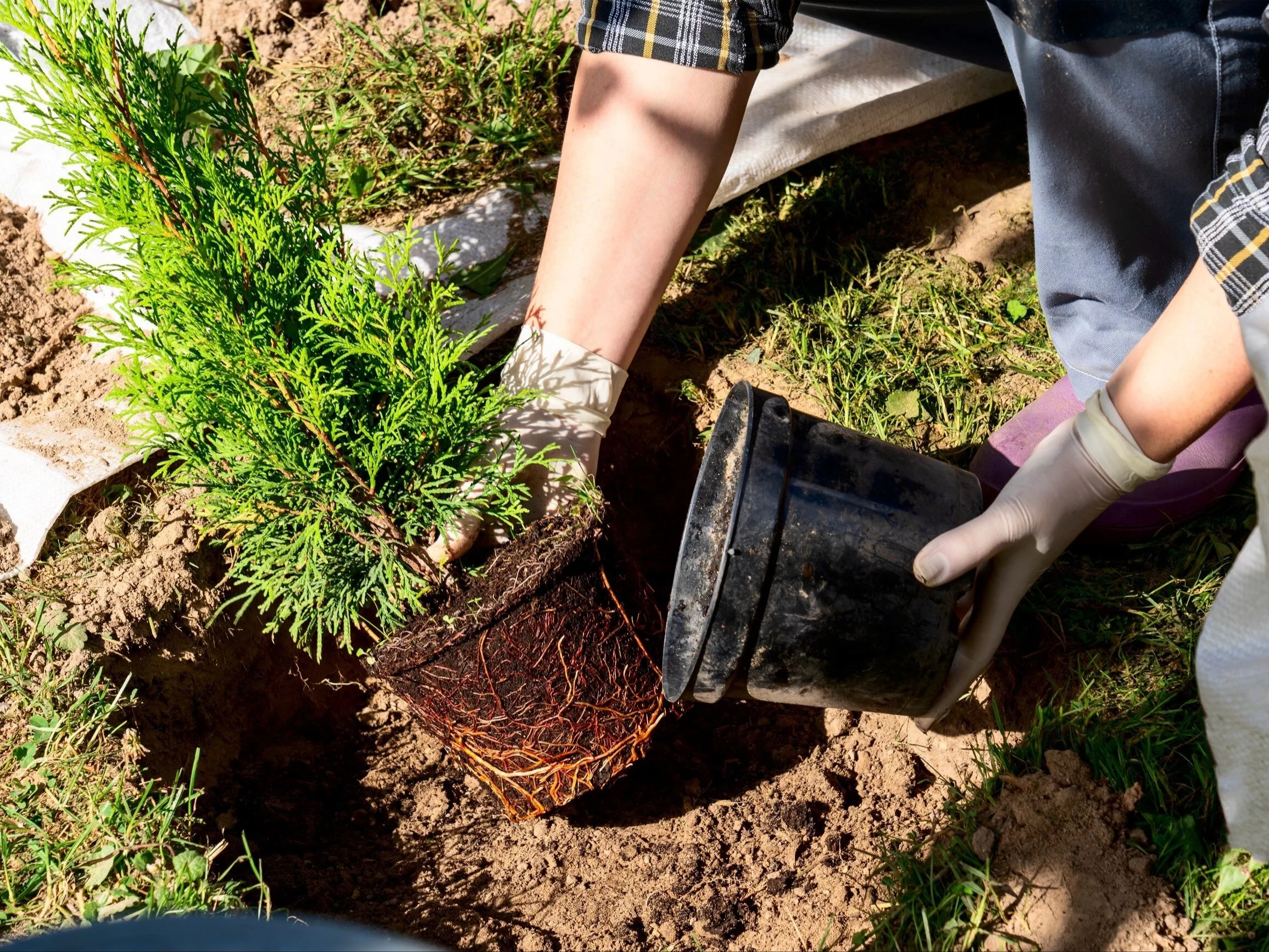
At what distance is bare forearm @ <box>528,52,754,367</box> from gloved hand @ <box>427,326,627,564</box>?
0.04 meters

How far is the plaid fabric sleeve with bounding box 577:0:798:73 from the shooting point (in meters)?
1.96

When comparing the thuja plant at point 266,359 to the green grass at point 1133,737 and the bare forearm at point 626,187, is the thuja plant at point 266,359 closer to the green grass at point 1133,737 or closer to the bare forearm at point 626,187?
the bare forearm at point 626,187

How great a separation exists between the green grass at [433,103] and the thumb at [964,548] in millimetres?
1873

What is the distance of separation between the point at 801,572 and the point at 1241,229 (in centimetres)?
95

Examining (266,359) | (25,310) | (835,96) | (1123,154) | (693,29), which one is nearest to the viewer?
(266,359)

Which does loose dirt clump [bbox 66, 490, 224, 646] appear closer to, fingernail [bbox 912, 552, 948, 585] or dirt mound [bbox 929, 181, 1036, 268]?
fingernail [bbox 912, 552, 948, 585]

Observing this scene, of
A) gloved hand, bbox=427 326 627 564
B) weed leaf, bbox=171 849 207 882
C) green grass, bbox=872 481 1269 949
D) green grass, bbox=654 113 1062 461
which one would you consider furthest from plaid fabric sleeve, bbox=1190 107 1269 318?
weed leaf, bbox=171 849 207 882

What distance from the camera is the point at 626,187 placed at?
2109 millimetres

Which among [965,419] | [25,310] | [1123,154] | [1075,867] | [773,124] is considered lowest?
[1075,867]

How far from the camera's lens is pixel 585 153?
2137 mm

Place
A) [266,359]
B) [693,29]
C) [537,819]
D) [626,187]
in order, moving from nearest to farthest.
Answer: [266,359]
[693,29]
[626,187]
[537,819]

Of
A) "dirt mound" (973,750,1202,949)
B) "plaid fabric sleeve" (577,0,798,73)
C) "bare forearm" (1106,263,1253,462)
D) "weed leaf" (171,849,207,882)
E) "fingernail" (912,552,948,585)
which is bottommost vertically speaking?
"dirt mound" (973,750,1202,949)

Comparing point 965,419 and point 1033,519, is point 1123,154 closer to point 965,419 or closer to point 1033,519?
point 965,419

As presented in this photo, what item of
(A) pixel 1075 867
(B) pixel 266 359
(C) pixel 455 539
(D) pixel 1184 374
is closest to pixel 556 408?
(C) pixel 455 539
